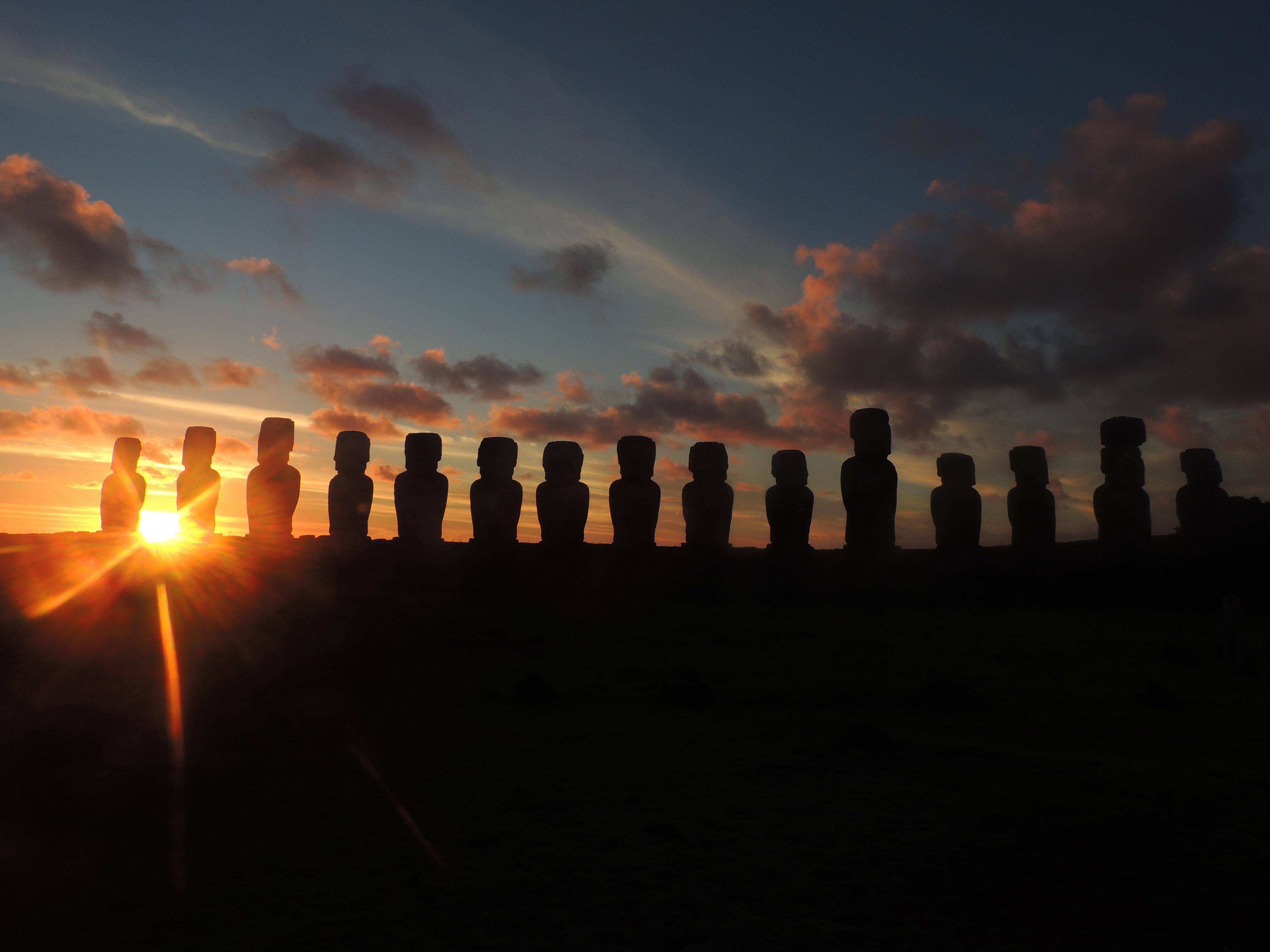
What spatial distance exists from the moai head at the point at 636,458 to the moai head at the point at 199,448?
871 centimetres

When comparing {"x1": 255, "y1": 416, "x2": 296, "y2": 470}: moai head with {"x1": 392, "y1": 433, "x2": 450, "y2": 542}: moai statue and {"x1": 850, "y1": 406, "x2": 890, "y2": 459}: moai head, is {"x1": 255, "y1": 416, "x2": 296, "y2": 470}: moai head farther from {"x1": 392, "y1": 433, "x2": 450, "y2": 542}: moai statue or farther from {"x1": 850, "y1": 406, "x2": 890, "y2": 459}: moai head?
{"x1": 850, "y1": 406, "x2": 890, "y2": 459}: moai head

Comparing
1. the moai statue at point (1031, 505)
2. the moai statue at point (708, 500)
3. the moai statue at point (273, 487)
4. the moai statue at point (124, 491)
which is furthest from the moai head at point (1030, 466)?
the moai statue at point (124, 491)

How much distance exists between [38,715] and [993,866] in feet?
23.2

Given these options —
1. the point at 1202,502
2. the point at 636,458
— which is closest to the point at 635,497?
the point at 636,458

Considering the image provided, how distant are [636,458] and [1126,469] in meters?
8.18

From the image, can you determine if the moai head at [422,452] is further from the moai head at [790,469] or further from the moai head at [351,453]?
the moai head at [790,469]

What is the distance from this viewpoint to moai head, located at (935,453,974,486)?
46.1ft

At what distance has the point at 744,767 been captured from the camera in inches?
221

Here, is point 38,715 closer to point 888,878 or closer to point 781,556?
point 888,878

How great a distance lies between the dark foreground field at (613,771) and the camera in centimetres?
340

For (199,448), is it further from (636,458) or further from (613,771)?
(613,771)

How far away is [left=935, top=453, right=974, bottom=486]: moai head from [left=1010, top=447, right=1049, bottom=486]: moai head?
2.79 feet

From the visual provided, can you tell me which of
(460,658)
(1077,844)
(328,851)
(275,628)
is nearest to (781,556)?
(460,658)

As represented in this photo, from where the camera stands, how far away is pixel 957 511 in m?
13.8
